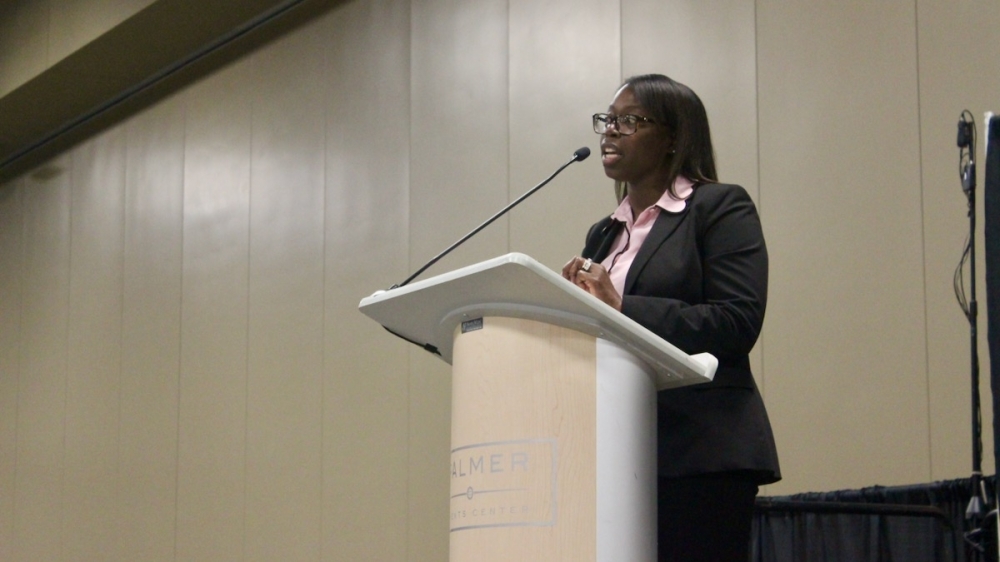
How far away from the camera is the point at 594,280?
1.80 metres

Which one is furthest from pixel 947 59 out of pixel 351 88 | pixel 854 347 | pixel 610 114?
pixel 351 88

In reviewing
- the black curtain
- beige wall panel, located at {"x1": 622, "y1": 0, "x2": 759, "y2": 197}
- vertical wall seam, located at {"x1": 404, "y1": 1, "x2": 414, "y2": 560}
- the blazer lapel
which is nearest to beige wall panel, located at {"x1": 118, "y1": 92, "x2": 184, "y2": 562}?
vertical wall seam, located at {"x1": 404, "y1": 1, "x2": 414, "y2": 560}

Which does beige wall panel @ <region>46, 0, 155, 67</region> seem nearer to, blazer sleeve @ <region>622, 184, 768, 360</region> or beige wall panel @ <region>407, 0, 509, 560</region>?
beige wall panel @ <region>407, 0, 509, 560</region>

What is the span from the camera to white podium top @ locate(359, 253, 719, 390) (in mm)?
1568

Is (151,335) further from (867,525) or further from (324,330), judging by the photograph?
(867,525)

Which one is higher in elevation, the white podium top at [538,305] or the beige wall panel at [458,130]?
the beige wall panel at [458,130]

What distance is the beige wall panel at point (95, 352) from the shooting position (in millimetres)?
5129

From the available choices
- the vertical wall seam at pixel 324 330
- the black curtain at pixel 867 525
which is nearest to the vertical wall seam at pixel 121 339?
the vertical wall seam at pixel 324 330

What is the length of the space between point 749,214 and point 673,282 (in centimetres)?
18

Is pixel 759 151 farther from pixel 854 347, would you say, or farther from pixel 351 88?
pixel 351 88

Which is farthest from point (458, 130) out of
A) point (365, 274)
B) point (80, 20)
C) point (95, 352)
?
point (95, 352)

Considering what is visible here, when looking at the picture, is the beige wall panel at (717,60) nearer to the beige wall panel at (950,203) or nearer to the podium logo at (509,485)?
the beige wall panel at (950,203)

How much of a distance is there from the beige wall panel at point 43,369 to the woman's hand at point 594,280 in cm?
423

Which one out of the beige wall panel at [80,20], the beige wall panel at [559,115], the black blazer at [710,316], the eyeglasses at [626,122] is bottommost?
the black blazer at [710,316]
